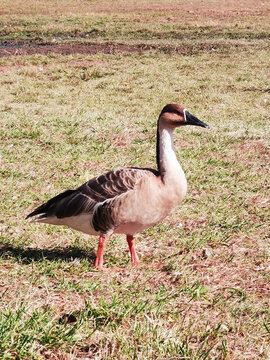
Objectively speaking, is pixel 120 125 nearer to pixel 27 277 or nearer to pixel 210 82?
pixel 27 277

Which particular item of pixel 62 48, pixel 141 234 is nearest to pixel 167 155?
pixel 141 234

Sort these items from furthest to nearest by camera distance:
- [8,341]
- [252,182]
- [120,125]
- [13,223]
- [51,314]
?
[120,125] → [252,182] → [13,223] → [51,314] → [8,341]

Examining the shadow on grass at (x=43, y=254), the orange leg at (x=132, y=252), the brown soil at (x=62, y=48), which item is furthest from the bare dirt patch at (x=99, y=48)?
the orange leg at (x=132, y=252)

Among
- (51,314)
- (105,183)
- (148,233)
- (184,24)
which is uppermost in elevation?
(184,24)

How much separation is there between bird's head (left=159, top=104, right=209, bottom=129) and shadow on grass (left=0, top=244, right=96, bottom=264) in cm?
155

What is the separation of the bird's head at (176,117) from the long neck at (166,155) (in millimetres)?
66

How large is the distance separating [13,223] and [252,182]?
3.59m

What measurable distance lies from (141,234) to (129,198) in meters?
1.41

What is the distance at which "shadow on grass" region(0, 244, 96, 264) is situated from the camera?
4234mm

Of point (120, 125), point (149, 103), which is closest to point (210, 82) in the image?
point (149, 103)

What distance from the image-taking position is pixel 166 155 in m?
4.05

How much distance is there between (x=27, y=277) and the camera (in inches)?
151

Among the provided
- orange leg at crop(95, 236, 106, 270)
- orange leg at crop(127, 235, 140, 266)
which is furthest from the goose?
orange leg at crop(127, 235, 140, 266)

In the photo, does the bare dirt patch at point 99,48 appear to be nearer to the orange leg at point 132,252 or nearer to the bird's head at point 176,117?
the bird's head at point 176,117
